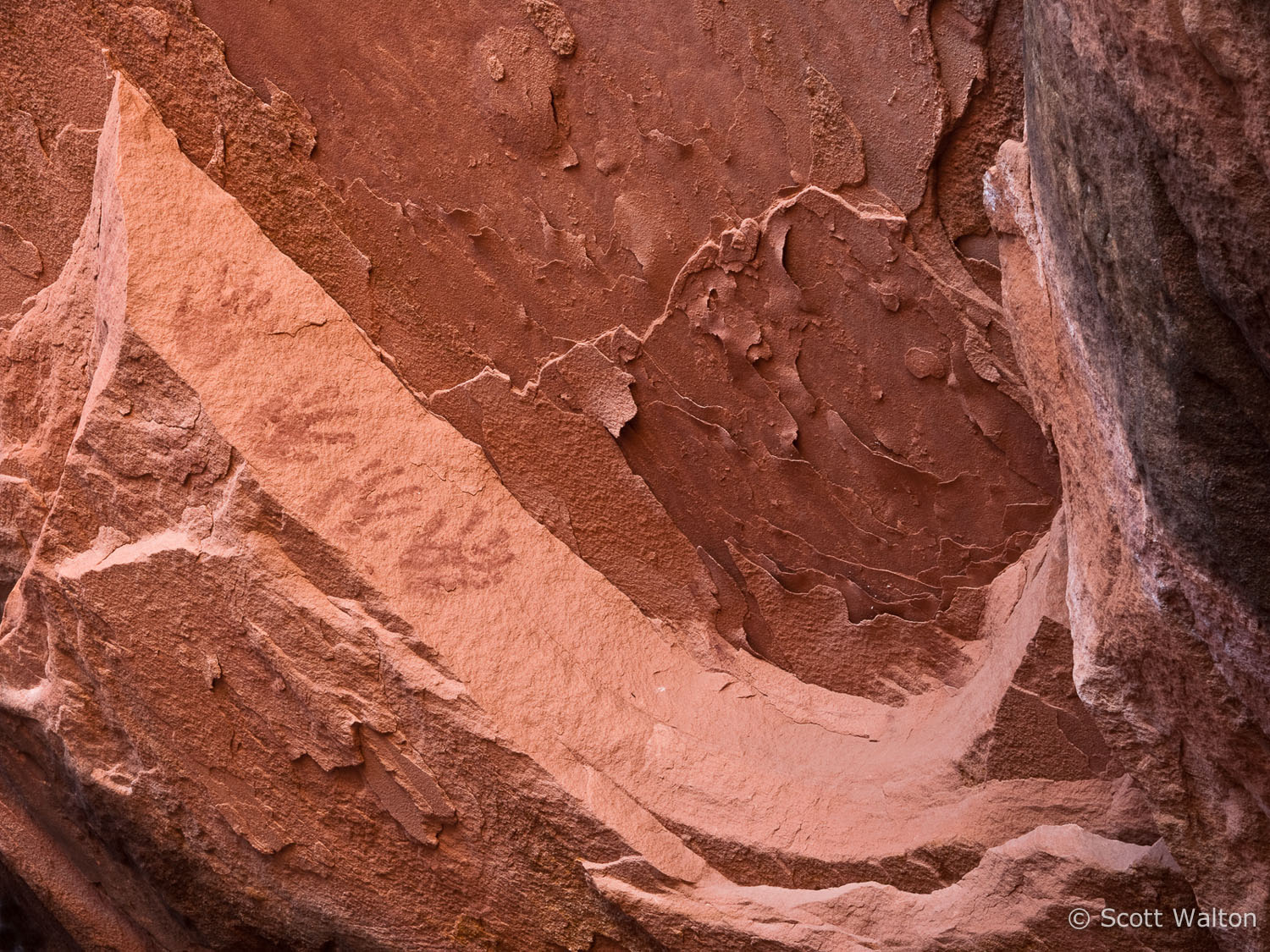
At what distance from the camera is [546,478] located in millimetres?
1774

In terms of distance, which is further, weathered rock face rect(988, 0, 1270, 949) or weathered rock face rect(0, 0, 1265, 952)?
weathered rock face rect(0, 0, 1265, 952)

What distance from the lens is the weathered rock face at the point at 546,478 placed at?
1496 mm

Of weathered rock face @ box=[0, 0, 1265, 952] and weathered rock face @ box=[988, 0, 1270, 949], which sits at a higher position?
weathered rock face @ box=[988, 0, 1270, 949]

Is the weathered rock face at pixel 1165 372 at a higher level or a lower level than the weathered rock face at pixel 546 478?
higher

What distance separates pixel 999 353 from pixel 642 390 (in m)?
0.55

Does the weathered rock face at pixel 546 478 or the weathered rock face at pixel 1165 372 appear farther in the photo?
the weathered rock face at pixel 546 478

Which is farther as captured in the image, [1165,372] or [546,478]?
[546,478]

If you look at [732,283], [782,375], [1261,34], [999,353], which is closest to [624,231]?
[732,283]

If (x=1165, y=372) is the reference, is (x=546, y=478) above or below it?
below

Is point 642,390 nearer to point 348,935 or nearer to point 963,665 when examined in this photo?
point 963,665

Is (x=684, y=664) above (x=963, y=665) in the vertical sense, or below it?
below

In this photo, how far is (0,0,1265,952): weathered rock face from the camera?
4.91 ft

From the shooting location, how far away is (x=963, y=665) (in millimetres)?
1654

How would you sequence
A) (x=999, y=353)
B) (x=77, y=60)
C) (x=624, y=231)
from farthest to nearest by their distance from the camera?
(x=77, y=60) → (x=624, y=231) → (x=999, y=353)
